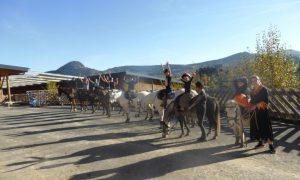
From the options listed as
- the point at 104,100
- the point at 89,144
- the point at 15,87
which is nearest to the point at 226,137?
the point at 89,144

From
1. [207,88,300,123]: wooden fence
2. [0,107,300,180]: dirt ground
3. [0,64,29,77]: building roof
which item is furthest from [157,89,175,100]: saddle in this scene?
[0,64,29,77]: building roof

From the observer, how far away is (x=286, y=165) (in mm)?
8625

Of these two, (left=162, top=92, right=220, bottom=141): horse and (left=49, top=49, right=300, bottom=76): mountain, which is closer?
(left=162, top=92, right=220, bottom=141): horse

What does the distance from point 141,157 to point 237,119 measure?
10.5 feet

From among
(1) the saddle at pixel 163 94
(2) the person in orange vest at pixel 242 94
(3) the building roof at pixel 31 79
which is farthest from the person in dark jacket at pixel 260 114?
(3) the building roof at pixel 31 79

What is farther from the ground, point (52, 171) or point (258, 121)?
point (258, 121)

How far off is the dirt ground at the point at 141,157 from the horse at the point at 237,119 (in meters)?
0.43

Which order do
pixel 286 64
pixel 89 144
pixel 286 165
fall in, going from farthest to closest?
pixel 286 64 → pixel 89 144 → pixel 286 165

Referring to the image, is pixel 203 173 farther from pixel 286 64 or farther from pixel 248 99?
pixel 286 64

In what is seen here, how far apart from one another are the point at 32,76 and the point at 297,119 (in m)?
45.5

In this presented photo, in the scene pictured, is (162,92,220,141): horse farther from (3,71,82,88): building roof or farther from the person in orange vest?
(3,71,82,88): building roof

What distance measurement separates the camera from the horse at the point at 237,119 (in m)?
→ 10.8

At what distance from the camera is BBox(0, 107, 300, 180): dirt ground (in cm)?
826

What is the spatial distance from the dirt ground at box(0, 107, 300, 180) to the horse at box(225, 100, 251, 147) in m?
0.43
